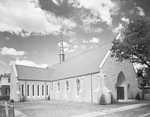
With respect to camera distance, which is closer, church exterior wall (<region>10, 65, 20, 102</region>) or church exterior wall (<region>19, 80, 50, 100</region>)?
church exterior wall (<region>10, 65, 20, 102</region>)

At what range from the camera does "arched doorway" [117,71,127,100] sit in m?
30.8

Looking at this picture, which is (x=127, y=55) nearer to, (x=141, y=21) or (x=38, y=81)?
(x=141, y=21)

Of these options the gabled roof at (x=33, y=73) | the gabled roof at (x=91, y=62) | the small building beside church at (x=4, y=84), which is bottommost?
the small building beside church at (x=4, y=84)

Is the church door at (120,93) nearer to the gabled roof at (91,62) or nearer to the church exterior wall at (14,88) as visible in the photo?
the gabled roof at (91,62)

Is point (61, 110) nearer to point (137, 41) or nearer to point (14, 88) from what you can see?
point (137, 41)

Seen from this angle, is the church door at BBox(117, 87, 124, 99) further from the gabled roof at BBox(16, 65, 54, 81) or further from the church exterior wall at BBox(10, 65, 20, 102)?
the church exterior wall at BBox(10, 65, 20, 102)

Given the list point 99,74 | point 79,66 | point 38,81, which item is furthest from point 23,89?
point 99,74

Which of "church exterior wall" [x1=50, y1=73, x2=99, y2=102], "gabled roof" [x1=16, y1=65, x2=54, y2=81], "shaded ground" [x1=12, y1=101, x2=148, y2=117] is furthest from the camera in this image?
"gabled roof" [x1=16, y1=65, x2=54, y2=81]

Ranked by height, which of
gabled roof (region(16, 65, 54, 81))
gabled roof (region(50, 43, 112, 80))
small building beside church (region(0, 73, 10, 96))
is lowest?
small building beside church (region(0, 73, 10, 96))

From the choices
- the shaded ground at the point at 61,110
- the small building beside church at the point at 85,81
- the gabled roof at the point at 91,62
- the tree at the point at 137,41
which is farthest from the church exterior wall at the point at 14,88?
the tree at the point at 137,41

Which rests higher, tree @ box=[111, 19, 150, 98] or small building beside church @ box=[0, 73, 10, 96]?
tree @ box=[111, 19, 150, 98]

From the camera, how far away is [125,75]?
30781 mm

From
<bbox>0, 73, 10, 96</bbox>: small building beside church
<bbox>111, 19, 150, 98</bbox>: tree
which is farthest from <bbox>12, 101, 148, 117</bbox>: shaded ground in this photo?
<bbox>0, 73, 10, 96</bbox>: small building beside church

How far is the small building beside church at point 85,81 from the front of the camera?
27584 millimetres
